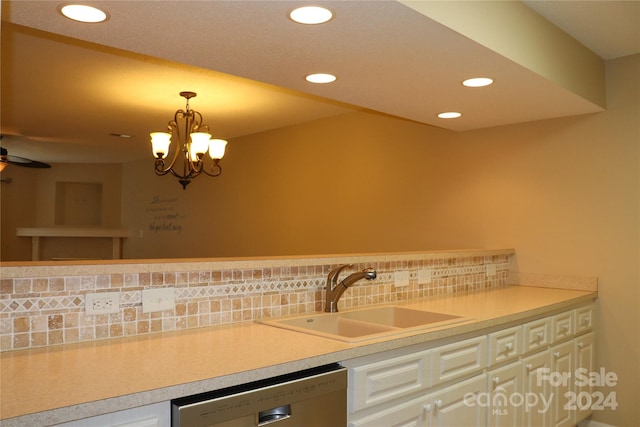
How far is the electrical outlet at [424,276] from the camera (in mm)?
2838

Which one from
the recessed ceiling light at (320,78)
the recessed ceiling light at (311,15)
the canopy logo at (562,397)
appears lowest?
the canopy logo at (562,397)

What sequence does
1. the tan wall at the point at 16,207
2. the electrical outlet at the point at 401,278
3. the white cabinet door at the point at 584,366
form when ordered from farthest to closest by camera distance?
the tan wall at the point at 16,207
the white cabinet door at the point at 584,366
the electrical outlet at the point at 401,278

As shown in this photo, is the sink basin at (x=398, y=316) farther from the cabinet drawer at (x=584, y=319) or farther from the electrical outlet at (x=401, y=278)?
the cabinet drawer at (x=584, y=319)

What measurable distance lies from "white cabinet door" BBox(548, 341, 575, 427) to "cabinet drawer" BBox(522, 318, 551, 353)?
0.44ft

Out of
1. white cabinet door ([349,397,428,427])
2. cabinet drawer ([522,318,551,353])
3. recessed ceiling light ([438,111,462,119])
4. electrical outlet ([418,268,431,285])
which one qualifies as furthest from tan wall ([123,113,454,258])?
white cabinet door ([349,397,428,427])

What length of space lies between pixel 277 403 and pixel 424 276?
164cm

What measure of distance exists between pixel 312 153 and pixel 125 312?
336 cm

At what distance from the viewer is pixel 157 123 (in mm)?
5191

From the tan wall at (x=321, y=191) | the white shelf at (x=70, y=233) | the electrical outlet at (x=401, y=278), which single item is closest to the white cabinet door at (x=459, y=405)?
the electrical outlet at (x=401, y=278)

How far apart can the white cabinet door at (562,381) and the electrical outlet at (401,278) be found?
89 centimetres

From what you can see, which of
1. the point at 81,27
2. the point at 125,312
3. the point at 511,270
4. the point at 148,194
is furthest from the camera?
the point at 148,194

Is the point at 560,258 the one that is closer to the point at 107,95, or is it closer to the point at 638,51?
the point at 638,51

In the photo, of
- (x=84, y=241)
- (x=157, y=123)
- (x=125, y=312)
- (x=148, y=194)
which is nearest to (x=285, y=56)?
(x=125, y=312)

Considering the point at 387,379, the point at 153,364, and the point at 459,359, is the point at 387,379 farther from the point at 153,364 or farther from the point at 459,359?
the point at 153,364
